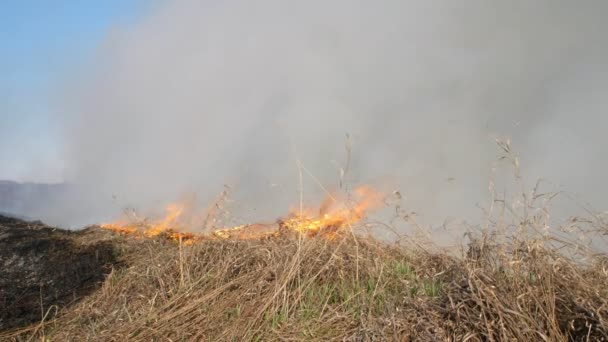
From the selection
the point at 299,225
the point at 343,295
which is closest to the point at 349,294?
the point at 343,295

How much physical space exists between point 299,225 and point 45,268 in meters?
3.44

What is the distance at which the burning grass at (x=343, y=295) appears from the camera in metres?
2.40

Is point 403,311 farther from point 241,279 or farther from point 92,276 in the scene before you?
point 92,276

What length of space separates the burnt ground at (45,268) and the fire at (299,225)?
74cm

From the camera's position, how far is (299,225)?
498 centimetres

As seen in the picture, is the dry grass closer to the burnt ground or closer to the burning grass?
the burning grass

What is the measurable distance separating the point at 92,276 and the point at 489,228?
438cm

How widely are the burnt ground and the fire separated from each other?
29.1 inches

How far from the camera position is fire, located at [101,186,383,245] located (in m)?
4.37

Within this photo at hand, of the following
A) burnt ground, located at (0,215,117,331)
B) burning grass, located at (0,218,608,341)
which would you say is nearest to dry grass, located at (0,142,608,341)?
burning grass, located at (0,218,608,341)

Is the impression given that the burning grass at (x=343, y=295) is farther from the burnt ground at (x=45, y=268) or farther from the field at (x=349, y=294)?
the burnt ground at (x=45, y=268)

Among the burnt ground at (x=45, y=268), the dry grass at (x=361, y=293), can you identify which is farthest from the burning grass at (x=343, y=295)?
the burnt ground at (x=45, y=268)

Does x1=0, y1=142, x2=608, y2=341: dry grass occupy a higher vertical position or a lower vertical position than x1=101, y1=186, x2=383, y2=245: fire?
lower

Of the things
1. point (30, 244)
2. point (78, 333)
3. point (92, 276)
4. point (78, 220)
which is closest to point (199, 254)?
point (78, 333)
